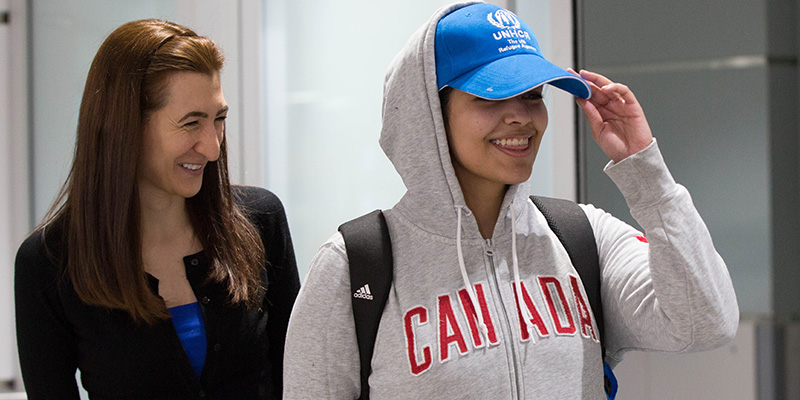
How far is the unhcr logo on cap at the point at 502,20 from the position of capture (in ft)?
3.96

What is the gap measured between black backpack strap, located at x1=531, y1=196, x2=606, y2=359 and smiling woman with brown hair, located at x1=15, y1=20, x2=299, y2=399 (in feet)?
2.68

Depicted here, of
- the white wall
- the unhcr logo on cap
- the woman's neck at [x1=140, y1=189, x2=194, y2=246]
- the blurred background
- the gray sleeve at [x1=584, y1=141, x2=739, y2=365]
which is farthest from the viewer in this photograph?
the white wall

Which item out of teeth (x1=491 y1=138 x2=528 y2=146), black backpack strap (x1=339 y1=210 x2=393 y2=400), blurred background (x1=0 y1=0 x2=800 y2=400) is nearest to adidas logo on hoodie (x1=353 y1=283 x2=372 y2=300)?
black backpack strap (x1=339 y1=210 x2=393 y2=400)

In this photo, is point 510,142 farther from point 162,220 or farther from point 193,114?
point 162,220

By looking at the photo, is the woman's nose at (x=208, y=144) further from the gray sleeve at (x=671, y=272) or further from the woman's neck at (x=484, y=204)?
the gray sleeve at (x=671, y=272)

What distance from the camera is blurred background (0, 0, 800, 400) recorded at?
96.0 inches

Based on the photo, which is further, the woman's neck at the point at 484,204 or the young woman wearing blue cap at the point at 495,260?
the woman's neck at the point at 484,204

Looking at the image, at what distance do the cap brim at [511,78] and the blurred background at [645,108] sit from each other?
1.40 metres

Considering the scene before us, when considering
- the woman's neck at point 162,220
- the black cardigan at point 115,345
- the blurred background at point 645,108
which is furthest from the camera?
the blurred background at point 645,108

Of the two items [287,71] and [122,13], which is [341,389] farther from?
[122,13]

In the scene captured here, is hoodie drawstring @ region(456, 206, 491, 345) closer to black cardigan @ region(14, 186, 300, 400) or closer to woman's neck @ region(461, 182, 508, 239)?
woman's neck @ region(461, 182, 508, 239)

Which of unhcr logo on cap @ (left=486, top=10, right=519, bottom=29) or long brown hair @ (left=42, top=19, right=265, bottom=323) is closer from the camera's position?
unhcr logo on cap @ (left=486, top=10, right=519, bottom=29)

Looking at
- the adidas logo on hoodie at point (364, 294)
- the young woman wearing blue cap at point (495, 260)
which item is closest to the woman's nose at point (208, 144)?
the young woman wearing blue cap at point (495, 260)

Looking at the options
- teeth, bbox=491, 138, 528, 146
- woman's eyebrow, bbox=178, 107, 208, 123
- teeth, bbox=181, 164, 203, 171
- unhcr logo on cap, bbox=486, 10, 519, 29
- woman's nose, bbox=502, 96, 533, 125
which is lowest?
teeth, bbox=181, 164, 203, 171
